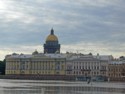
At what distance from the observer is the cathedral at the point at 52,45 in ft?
569

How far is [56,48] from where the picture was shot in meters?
179

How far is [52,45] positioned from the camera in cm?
17625

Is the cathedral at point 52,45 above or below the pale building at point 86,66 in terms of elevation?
above

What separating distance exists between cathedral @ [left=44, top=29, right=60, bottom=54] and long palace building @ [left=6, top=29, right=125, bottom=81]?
912 cm

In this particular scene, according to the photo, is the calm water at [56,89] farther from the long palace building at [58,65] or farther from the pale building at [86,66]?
the pale building at [86,66]

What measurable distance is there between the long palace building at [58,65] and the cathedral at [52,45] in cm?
912

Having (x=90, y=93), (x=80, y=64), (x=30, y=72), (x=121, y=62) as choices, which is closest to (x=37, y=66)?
(x=30, y=72)

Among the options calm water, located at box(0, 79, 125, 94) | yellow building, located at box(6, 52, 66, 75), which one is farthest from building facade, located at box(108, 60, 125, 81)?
calm water, located at box(0, 79, 125, 94)

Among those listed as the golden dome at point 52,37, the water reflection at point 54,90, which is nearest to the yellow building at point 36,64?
the golden dome at point 52,37

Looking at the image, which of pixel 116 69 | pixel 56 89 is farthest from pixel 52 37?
pixel 56 89

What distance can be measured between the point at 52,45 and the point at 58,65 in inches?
590

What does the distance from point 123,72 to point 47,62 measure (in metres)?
23.6

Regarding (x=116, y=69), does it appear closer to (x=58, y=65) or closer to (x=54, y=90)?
(x=58, y=65)

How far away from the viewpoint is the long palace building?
160 meters
